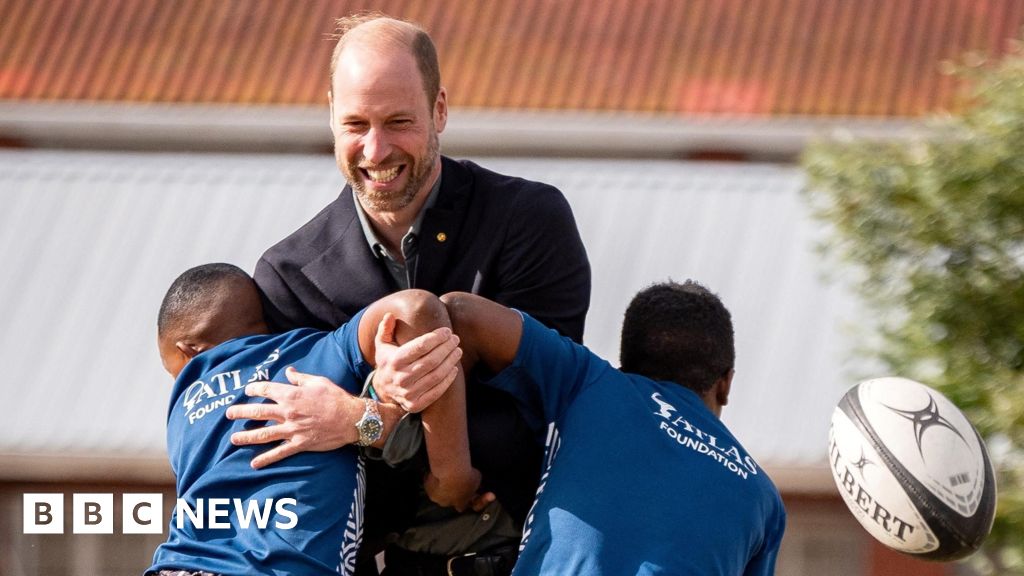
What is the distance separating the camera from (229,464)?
4062 millimetres

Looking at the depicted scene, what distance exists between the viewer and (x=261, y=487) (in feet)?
13.2

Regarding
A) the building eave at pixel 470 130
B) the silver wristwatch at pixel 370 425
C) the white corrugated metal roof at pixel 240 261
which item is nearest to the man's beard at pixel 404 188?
the silver wristwatch at pixel 370 425

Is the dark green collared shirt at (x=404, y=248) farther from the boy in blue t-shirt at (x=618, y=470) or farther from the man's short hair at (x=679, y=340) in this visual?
the man's short hair at (x=679, y=340)

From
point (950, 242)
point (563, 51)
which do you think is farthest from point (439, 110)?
point (563, 51)

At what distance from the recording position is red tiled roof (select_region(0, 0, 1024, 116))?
12133 millimetres

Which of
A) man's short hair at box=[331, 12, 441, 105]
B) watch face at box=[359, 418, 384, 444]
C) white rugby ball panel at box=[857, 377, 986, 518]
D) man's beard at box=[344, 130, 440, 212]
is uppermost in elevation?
man's short hair at box=[331, 12, 441, 105]

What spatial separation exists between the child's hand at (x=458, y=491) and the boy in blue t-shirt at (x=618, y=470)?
186mm

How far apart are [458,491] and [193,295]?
0.95 meters

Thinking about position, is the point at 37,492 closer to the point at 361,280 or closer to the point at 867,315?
the point at 867,315

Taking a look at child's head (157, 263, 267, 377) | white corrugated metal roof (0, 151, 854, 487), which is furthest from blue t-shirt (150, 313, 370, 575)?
white corrugated metal roof (0, 151, 854, 487)

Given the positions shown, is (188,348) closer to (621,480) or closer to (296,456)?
(296,456)

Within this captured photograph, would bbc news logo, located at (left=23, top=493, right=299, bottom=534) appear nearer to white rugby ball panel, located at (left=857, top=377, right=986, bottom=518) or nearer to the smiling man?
the smiling man

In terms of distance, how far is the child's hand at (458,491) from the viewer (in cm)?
411

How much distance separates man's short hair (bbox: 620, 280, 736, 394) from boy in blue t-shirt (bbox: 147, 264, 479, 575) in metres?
0.61
